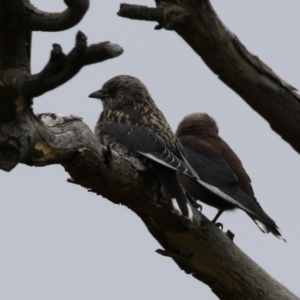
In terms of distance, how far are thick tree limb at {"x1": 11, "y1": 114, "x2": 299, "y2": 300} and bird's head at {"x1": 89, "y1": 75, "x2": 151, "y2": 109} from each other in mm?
1940

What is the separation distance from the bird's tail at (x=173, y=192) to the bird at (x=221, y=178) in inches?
76.3

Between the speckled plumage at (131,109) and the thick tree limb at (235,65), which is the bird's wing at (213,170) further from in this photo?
the thick tree limb at (235,65)

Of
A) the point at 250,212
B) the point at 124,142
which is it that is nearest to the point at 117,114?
the point at 124,142

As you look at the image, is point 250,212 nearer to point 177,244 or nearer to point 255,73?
point 177,244

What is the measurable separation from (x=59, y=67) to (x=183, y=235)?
2.54 meters

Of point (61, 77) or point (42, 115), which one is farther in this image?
point (42, 115)

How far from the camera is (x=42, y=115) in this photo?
4.45 meters

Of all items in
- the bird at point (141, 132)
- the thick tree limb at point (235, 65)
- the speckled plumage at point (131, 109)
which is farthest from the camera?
the speckled plumage at point (131, 109)

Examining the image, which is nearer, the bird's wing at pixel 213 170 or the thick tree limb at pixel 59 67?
the thick tree limb at pixel 59 67

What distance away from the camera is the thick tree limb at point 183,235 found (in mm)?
5078

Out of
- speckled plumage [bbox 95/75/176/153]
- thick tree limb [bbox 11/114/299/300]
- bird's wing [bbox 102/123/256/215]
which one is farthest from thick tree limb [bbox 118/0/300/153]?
speckled plumage [bbox 95/75/176/153]

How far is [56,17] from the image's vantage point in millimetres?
3750

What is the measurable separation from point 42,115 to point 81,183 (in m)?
0.71

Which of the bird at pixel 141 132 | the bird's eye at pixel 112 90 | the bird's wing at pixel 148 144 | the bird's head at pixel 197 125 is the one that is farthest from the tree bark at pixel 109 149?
the bird's head at pixel 197 125
